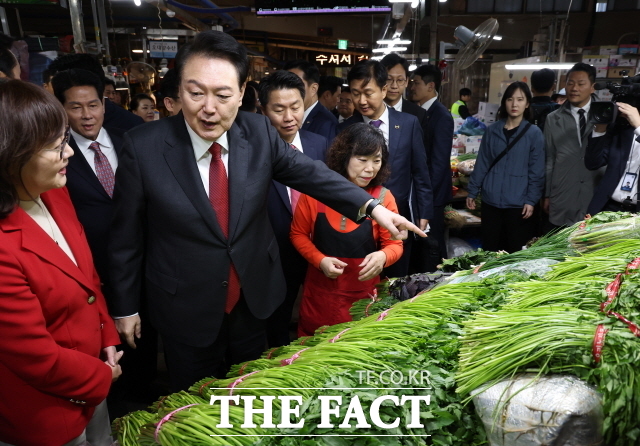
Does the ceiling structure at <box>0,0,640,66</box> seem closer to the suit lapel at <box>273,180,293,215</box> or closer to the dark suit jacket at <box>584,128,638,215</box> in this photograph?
the dark suit jacket at <box>584,128,638,215</box>

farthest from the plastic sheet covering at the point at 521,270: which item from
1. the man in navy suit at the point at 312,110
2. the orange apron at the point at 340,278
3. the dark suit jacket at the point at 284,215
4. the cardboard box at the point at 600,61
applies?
the cardboard box at the point at 600,61

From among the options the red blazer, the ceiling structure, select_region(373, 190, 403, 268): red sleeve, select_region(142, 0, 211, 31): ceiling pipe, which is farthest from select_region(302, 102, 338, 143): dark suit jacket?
the ceiling structure

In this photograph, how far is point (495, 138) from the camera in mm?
4070

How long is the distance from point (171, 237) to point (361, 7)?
5.16m

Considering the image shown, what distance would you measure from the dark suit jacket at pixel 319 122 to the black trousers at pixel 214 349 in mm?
2039

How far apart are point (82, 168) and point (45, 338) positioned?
4.20 ft

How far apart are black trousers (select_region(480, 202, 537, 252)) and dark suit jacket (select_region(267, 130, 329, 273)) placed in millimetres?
1948

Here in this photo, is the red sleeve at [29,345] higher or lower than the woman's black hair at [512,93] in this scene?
lower

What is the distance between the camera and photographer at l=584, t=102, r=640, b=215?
10.3 feet

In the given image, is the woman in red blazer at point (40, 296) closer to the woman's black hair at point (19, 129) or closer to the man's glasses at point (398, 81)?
the woman's black hair at point (19, 129)

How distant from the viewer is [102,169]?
8.11ft

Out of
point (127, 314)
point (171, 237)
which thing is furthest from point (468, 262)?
point (127, 314)

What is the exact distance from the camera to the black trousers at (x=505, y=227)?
407 cm

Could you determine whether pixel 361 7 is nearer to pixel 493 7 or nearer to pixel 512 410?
pixel 512 410
